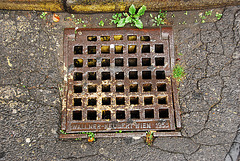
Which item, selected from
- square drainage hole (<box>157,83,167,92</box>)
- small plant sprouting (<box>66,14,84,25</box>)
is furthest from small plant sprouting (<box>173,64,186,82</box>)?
small plant sprouting (<box>66,14,84,25</box>)

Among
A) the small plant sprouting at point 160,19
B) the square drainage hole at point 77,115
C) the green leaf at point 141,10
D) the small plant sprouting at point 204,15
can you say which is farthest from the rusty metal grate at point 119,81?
the small plant sprouting at point 204,15

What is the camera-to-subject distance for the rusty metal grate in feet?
7.78

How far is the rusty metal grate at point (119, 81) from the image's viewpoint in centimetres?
237

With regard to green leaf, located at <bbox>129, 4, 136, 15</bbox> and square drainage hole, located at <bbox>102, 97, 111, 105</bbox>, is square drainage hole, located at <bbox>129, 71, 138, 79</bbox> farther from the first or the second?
green leaf, located at <bbox>129, 4, 136, 15</bbox>

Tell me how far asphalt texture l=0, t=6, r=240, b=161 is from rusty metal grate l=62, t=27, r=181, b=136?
13cm

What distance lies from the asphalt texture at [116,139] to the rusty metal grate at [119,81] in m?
0.13

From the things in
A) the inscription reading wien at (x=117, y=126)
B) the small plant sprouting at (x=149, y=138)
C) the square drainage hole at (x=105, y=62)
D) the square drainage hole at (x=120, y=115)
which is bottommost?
the small plant sprouting at (x=149, y=138)

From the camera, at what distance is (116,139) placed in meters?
2.34

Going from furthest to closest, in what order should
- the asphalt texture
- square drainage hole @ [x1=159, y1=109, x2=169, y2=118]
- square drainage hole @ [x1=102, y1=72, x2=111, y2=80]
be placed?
square drainage hole @ [x1=102, y1=72, x2=111, y2=80], square drainage hole @ [x1=159, y1=109, x2=169, y2=118], the asphalt texture

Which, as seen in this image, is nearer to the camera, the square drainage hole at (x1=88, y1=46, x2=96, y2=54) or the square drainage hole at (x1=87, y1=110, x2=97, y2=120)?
the square drainage hole at (x1=87, y1=110, x2=97, y2=120)

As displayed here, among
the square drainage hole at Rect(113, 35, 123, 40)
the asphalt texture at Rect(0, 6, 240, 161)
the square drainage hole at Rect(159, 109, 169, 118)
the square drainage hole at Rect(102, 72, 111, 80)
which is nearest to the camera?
the asphalt texture at Rect(0, 6, 240, 161)

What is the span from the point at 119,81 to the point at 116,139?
2.28 feet

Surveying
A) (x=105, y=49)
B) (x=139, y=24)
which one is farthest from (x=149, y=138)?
(x=139, y=24)

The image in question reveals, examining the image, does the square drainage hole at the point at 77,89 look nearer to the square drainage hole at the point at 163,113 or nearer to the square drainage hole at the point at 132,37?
the square drainage hole at the point at 132,37
